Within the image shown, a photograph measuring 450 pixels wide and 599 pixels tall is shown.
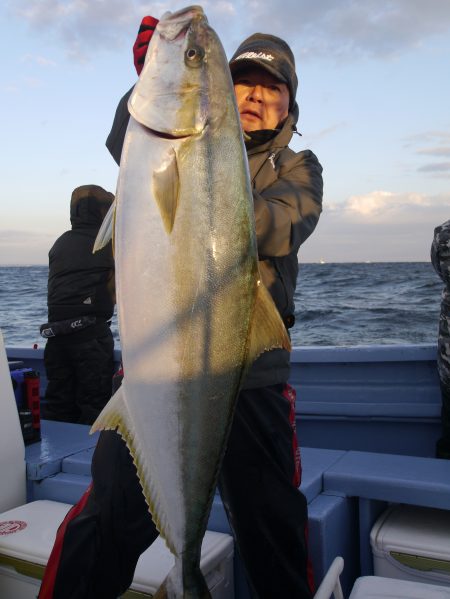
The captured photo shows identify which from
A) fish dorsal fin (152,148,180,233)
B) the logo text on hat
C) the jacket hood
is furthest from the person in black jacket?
fish dorsal fin (152,148,180,233)

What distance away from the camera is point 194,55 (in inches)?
73.1

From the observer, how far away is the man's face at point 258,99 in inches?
106

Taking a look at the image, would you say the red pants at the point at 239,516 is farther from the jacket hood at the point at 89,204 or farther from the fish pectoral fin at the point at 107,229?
the jacket hood at the point at 89,204

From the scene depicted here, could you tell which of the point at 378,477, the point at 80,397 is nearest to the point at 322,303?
the point at 80,397

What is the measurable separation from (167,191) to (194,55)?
0.47 metres

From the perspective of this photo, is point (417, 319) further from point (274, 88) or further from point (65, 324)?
point (274, 88)

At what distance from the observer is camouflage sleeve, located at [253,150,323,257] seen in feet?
6.78

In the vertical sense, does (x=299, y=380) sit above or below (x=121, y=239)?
below

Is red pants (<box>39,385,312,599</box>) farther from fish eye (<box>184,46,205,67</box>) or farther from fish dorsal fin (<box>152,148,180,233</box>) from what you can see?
fish eye (<box>184,46,205,67</box>)

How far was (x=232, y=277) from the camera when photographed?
1.80m

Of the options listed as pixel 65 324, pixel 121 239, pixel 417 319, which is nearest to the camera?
pixel 121 239

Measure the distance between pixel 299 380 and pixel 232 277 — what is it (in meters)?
3.39

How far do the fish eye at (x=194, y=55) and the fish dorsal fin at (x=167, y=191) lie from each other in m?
0.37

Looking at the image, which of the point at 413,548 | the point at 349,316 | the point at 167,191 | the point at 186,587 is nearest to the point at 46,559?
the point at 186,587
